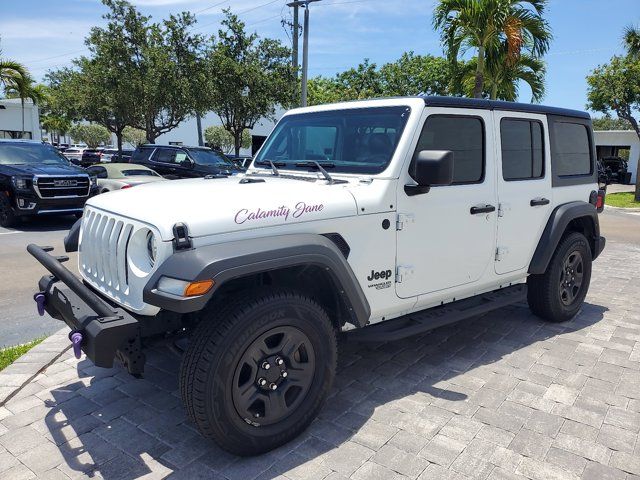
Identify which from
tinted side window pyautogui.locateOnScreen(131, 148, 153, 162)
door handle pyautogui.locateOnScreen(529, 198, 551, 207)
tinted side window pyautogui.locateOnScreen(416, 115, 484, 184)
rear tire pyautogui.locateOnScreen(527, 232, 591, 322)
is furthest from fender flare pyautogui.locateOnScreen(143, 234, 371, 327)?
tinted side window pyautogui.locateOnScreen(131, 148, 153, 162)

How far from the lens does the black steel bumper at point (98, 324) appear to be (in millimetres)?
2443

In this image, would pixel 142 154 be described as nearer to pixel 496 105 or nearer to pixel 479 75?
pixel 479 75

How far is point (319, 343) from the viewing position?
2.95 m

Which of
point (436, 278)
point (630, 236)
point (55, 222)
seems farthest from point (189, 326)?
point (630, 236)

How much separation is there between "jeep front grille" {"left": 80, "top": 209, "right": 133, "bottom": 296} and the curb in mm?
1039

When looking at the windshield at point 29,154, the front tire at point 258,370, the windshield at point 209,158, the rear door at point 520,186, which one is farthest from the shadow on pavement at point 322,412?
the windshield at point 209,158

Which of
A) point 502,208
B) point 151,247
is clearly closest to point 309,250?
point 151,247

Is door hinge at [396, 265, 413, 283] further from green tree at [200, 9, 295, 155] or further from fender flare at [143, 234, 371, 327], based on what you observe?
green tree at [200, 9, 295, 155]

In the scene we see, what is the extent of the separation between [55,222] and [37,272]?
5064mm

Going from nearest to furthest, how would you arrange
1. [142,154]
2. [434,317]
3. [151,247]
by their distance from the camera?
[151,247]
[434,317]
[142,154]

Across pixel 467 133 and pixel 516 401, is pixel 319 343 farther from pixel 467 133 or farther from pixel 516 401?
pixel 467 133

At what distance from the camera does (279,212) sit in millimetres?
2855

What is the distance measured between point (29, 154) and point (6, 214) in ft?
5.56

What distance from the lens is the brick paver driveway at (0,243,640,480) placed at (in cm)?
277
